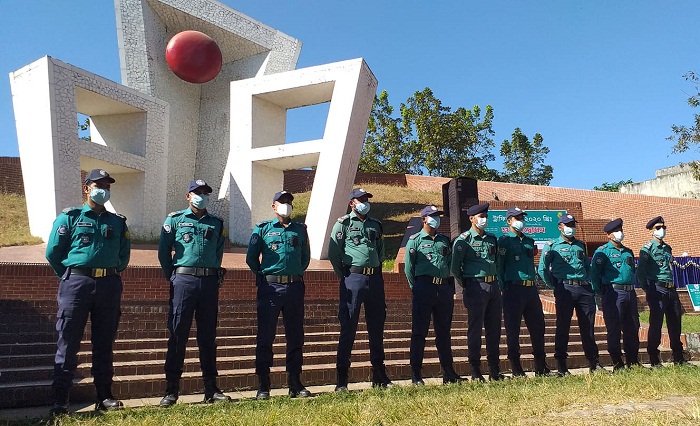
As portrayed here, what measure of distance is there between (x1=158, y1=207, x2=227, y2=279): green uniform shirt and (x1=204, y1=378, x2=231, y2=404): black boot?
902mm

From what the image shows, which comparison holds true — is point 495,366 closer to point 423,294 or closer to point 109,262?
point 423,294

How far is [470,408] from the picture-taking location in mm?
3330

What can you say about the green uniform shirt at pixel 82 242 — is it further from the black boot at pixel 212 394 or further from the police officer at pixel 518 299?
the police officer at pixel 518 299

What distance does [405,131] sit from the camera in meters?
30.9

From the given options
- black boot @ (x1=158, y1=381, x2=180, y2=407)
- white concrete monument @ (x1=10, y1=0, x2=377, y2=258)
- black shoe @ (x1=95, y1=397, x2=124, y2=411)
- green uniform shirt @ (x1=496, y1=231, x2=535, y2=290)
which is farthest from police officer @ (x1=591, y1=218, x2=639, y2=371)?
white concrete monument @ (x1=10, y1=0, x2=377, y2=258)

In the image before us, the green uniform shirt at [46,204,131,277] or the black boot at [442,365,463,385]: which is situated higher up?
the green uniform shirt at [46,204,131,277]

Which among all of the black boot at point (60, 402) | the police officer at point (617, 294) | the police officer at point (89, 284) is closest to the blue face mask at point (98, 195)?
the police officer at point (89, 284)

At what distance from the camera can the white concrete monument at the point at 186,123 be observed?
32.5 ft

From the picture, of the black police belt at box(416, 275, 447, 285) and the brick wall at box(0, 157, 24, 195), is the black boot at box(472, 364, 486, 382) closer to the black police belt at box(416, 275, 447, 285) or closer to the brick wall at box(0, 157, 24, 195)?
the black police belt at box(416, 275, 447, 285)

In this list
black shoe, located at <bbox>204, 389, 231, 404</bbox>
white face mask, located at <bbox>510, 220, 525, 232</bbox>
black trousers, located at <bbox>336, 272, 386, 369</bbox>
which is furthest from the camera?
white face mask, located at <bbox>510, 220, 525, 232</bbox>

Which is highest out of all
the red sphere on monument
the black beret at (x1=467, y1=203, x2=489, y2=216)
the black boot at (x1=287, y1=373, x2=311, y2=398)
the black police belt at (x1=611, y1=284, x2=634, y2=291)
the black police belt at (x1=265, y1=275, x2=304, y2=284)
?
the red sphere on monument

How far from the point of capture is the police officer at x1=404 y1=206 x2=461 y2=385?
4.93 m

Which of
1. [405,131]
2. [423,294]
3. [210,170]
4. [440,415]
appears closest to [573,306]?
[423,294]

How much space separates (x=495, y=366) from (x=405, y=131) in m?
26.5
